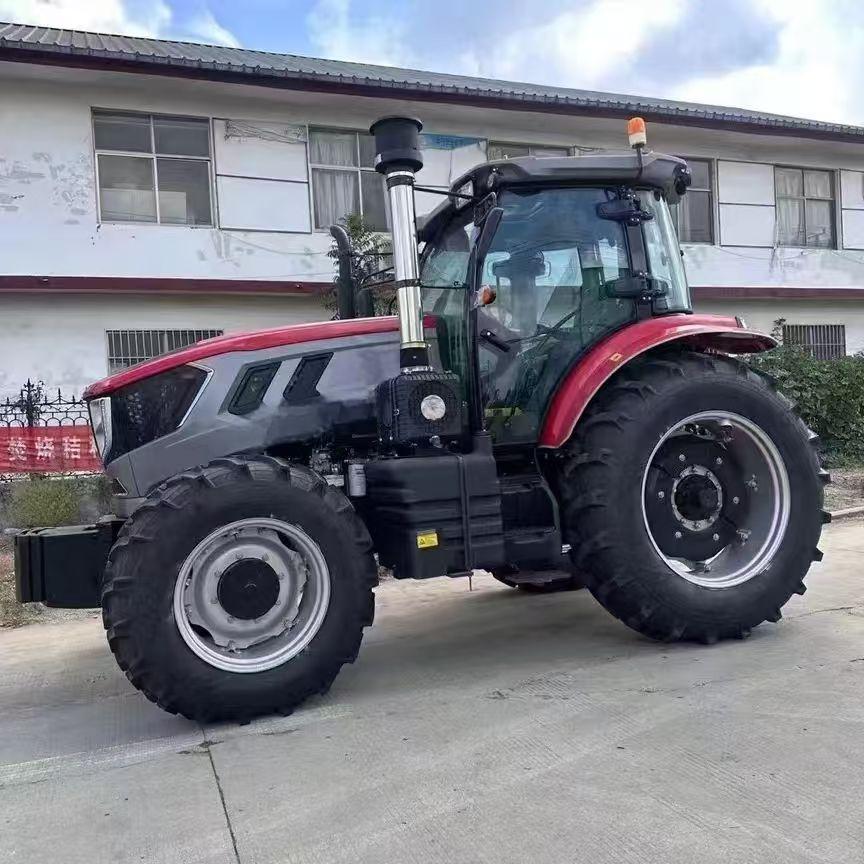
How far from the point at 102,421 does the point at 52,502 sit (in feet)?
14.4

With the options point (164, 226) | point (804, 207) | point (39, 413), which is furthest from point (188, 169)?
point (804, 207)

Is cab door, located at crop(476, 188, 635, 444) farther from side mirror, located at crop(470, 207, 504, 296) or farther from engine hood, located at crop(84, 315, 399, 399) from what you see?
engine hood, located at crop(84, 315, 399, 399)

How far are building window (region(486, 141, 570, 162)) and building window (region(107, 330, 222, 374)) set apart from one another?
5.56m

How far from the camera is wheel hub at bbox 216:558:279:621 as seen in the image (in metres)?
3.59

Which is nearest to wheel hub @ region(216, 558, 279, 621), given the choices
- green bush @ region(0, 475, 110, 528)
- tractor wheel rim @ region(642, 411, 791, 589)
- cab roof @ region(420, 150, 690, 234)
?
tractor wheel rim @ region(642, 411, 791, 589)

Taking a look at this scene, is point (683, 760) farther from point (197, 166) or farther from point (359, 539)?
point (197, 166)

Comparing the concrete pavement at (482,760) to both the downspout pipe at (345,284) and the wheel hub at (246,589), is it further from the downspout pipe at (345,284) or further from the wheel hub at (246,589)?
the downspout pipe at (345,284)

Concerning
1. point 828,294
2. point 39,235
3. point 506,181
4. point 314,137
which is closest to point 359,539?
point 506,181

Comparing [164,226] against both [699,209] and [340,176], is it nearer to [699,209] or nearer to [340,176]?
[340,176]

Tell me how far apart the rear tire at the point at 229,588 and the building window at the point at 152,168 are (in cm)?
931

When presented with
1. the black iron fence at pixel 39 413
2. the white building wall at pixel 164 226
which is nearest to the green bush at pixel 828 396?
the white building wall at pixel 164 226

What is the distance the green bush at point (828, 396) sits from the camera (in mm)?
11625

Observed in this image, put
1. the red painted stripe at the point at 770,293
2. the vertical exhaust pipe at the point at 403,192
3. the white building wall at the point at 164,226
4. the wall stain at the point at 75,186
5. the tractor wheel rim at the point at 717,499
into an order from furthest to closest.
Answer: the red painted stripe at the point at 770,293 < the wall stain at the point at 75,186 < the white building wall at the point at 164,226 < the tractor wheel rim at the point at 717,499 < the vertical exhaust pipe at the point at 403,192

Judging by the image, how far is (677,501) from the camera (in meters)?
4.51
